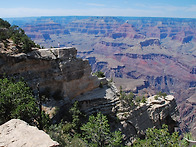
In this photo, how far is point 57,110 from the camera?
1250 inches

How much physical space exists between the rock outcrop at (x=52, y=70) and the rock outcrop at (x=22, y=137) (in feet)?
70.5

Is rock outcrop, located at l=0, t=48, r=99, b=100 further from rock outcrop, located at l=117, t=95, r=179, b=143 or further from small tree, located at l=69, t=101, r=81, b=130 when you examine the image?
rock outcrop, located at l=117, t=95, r=179, b=143

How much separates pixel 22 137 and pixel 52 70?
2450 centimetres

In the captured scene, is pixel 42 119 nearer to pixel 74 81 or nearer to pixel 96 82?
pixel 74 81

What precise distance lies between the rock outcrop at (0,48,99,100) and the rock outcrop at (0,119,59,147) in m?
21.5

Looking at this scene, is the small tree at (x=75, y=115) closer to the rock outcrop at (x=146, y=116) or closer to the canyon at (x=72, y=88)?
the canyon at (x=72, y=88)

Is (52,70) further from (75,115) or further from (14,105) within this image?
(14,105)

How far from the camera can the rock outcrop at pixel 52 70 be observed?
31016mm

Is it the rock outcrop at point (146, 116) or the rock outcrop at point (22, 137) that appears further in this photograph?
the rock outcrop at point (146, 116)

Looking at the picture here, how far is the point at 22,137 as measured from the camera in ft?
34.3

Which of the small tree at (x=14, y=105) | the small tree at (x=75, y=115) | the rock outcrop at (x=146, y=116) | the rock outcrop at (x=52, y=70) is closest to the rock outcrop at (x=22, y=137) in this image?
the small tree at (x=14, y=105)

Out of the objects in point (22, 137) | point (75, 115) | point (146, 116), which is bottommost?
point (146, 116)

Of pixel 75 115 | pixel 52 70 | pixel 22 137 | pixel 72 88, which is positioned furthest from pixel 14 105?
pixel 72 88

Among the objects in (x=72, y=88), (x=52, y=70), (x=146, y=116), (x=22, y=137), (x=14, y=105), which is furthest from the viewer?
(x=146, y=116)
